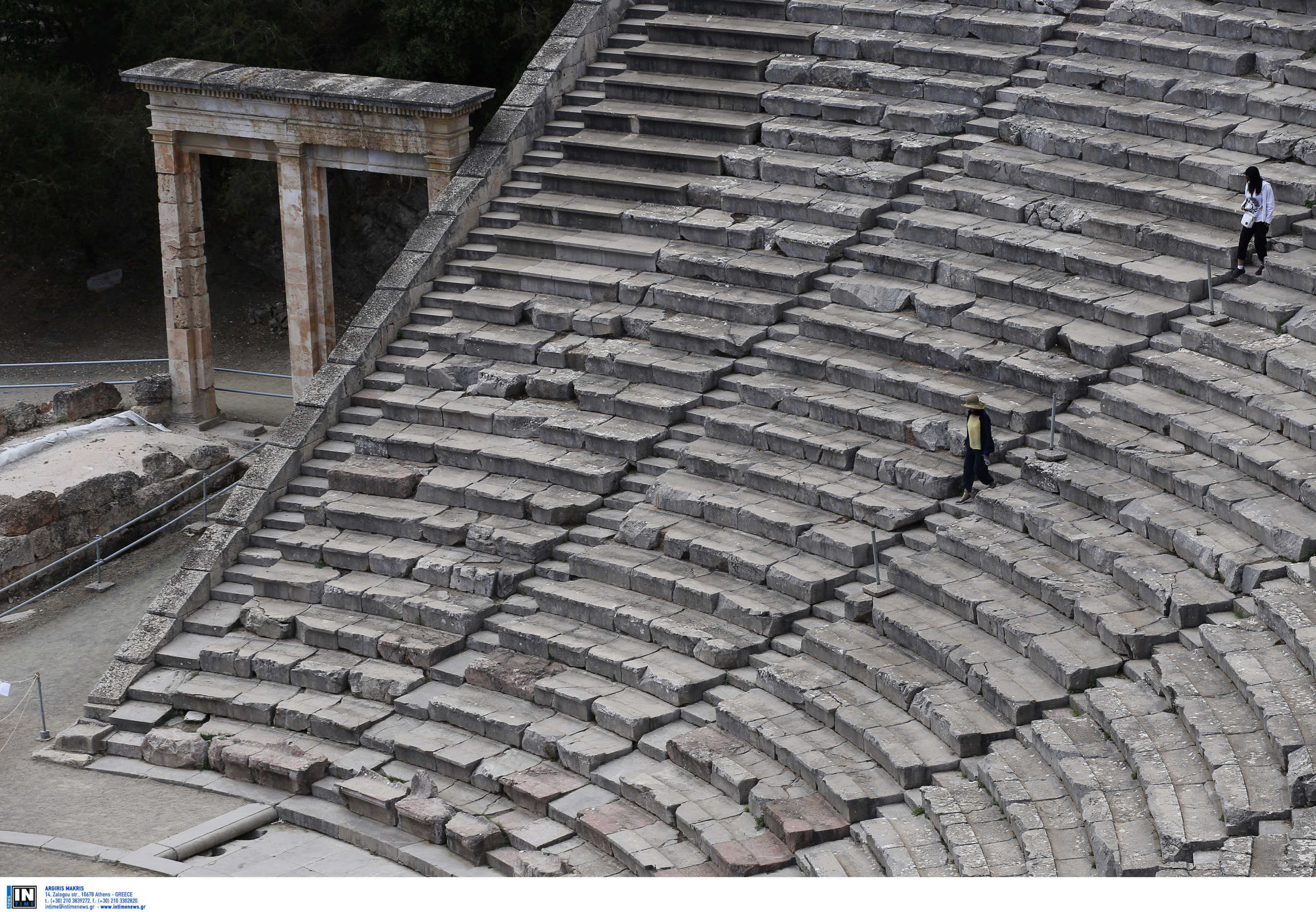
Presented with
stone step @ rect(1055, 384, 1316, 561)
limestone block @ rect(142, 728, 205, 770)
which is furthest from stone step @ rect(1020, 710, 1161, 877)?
limestone block @ rect(142, 728, 205, 770)

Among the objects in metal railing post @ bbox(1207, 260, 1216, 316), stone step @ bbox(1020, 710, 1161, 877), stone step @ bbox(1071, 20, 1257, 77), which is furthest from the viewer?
stone step @ bbox(1071, 20, 1257, 77)

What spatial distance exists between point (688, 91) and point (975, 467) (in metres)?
7.55

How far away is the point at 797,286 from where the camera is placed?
18.0 m

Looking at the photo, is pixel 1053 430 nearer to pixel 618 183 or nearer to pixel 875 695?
pixel 875 695

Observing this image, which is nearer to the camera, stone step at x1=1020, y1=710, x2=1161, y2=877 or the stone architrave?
stone step at x1=1020, y1=710, x2=1161, y2=877

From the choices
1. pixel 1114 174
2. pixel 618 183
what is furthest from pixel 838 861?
pixel 618 183

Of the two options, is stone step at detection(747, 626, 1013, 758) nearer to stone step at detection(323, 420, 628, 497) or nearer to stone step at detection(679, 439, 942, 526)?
stone step at detection(679, 439, 942, 526)

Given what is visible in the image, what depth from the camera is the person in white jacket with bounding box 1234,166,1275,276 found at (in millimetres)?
15477

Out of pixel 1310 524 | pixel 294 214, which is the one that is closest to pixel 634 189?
pixel 294 214

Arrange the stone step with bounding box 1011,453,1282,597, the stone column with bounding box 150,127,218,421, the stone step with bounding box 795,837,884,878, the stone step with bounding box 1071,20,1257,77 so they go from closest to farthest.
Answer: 1. the stone step with bounding box 795,837,884,878
2. the stone step with bounding box 1011,453,1282,597
3. the stone step with bounding box 1071,20,1257,77
4. the stone column with bounding box 150,127,218,421

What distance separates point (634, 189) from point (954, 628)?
7.81 m

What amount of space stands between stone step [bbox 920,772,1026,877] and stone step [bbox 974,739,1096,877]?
0.06m

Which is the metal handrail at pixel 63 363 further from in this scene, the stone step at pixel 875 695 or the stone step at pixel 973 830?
the stone step at pixel 973 830

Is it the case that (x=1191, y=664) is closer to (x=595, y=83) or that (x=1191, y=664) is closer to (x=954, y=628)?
(x=954, y=628)
